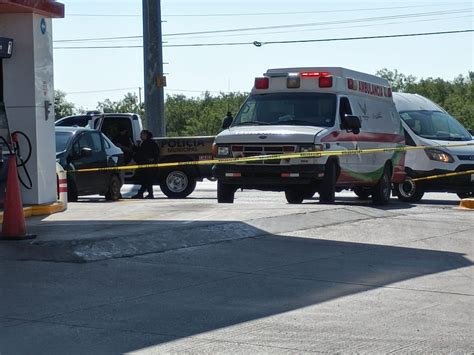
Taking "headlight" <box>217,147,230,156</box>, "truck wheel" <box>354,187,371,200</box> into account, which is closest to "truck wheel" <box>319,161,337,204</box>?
"headlight" <box>217,147,230,156</box>

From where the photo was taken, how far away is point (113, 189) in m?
21.1

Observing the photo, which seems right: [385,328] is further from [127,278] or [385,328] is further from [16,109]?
[16,109]

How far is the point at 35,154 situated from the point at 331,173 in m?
5.92

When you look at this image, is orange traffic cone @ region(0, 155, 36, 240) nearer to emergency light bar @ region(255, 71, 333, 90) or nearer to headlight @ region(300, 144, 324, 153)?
headlight @ region(300, 144, 324, 153)

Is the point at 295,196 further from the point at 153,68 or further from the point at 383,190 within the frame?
the point at 153,68

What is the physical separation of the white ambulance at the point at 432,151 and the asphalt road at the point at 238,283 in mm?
6816

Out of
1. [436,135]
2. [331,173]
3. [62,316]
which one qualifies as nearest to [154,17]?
[436,135]

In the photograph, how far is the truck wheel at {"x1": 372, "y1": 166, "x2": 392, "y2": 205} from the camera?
21453mm

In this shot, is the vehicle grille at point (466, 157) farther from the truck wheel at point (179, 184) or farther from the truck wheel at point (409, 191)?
the truck wheel at point (179, 184)

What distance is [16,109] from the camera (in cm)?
1475

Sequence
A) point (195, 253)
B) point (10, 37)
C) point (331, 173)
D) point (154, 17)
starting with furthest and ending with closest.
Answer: point (154, 17)
point (331, 173)
point (10, 37)
point (195, 253)

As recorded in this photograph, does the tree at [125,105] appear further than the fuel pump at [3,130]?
Yes

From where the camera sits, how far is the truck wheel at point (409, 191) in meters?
22.6

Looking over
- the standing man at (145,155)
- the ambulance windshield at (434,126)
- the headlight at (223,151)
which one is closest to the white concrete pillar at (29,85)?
the headlight at (223,151)
